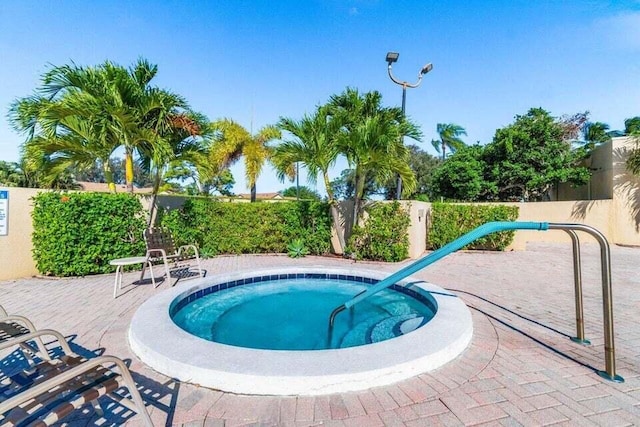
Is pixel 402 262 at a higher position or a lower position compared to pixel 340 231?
lower

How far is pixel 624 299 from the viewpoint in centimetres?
580

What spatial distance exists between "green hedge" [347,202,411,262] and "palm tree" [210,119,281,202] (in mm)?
10436

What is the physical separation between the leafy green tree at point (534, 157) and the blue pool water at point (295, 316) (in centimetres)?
1817

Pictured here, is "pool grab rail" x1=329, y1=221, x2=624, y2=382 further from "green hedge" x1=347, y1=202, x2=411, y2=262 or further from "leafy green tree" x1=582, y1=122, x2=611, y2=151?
"leafy green tree" x1=582, y1=122, x2=611, y2=151

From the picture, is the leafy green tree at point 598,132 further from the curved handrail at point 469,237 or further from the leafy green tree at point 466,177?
the curved handrail at point 469,237

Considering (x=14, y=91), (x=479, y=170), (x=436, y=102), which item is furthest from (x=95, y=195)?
(x=479, y=170)

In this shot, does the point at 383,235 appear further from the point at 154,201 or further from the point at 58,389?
the point at 58,389

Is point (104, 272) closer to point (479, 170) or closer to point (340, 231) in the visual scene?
point (340, 231)

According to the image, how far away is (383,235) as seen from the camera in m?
9.72

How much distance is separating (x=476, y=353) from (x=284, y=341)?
2.48 metres

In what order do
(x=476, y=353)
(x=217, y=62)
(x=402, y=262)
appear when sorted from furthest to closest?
(x=217, y=62)
(x=402, y=262)
(x=476, y=353)

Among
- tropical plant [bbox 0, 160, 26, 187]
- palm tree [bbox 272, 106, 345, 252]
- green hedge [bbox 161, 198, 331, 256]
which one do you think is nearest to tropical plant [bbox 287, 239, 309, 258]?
green hedge [bbox 161, 198, 331, 256]

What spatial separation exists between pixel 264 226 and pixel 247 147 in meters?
9.30

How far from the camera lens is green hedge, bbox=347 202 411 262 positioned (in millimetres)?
9719
